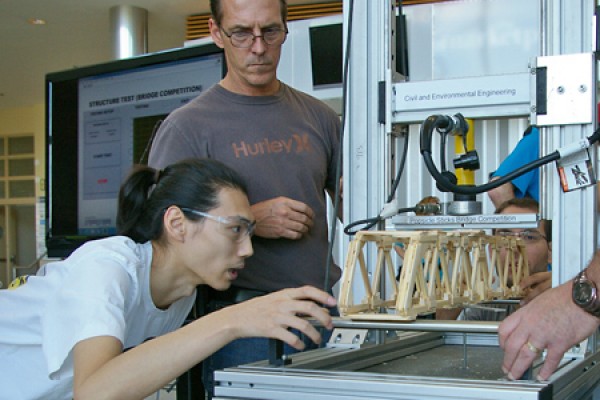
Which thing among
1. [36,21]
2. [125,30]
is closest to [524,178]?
[125,30]

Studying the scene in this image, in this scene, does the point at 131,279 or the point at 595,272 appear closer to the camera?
the point at 595,272

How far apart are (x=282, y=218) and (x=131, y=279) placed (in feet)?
1.16

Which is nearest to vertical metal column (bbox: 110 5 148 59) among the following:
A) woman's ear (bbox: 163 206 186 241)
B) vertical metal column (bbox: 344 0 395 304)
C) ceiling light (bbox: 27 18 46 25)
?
ceiling light (bbox: 27 18 46 25)

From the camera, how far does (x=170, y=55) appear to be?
215 centimetres

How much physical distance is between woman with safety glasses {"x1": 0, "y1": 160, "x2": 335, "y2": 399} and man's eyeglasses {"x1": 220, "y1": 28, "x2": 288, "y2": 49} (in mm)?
305

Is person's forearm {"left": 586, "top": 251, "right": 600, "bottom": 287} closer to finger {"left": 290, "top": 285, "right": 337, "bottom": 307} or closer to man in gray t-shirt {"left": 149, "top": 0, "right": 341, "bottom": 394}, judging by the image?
finger {"left": 290, "top": 285, "right": 337, "bottom": 307}

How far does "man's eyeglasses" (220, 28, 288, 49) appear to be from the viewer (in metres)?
1.73

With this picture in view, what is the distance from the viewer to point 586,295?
1.02 m

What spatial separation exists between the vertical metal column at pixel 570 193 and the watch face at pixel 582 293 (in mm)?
255

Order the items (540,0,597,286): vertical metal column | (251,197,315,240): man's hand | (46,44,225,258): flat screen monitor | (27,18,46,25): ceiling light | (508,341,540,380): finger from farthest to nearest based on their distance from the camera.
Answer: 1. (27,18,46,25): ceiling light
2. (46,44,225,258): flat screen monitor
3. (251,197,315,240): man's hand
4. (540,0,597,286): vertical metal column
5. (508,341,540,380): finger

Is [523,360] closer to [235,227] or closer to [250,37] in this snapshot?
[235,227]

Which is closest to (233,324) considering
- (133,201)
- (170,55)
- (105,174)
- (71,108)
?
(133,201)

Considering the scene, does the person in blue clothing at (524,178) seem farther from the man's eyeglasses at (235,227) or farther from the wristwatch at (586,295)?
the wristwatch at (586,295)

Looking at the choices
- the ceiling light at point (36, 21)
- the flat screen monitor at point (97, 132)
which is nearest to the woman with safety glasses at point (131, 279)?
the flat screen monitor at point (97, 132)
